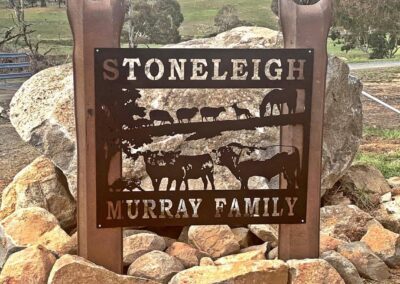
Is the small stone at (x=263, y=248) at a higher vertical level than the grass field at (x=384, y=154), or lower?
higher

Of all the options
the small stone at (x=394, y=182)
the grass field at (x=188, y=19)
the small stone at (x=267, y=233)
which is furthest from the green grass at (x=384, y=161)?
the grass field at (x=188, y=19)

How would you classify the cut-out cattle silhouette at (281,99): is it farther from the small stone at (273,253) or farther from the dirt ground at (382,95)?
the dirt ground at (382,95)

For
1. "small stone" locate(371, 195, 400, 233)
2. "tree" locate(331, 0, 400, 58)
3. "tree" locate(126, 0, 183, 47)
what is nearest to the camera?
"small stone" locate(371, 195, 400, 233)

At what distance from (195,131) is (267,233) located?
72 centimetres

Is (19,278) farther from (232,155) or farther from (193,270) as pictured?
(232,155)

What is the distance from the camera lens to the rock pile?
2885mm

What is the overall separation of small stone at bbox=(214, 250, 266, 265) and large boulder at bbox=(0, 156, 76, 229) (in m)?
1.04

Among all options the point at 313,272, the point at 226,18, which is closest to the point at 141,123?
the point at 313,272

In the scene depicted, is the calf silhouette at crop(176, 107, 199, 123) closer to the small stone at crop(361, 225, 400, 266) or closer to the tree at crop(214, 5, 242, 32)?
the small stone at crop(361, 225, 400, 266)

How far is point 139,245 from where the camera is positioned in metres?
3.12

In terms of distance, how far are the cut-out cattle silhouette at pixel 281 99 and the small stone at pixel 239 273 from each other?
Answer: 2.18ft

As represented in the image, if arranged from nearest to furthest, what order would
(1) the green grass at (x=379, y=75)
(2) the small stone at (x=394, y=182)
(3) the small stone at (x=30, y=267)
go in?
(3) the small stone at (x=30, y=267) < (2) the small stone at (x=394, y=182) < (1) the green grass at (x=379, y=75)

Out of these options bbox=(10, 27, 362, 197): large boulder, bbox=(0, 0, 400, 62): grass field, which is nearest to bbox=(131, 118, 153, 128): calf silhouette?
bbox=(10, 27, 362, 197): large boulder

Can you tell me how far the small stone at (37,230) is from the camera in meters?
3.14
